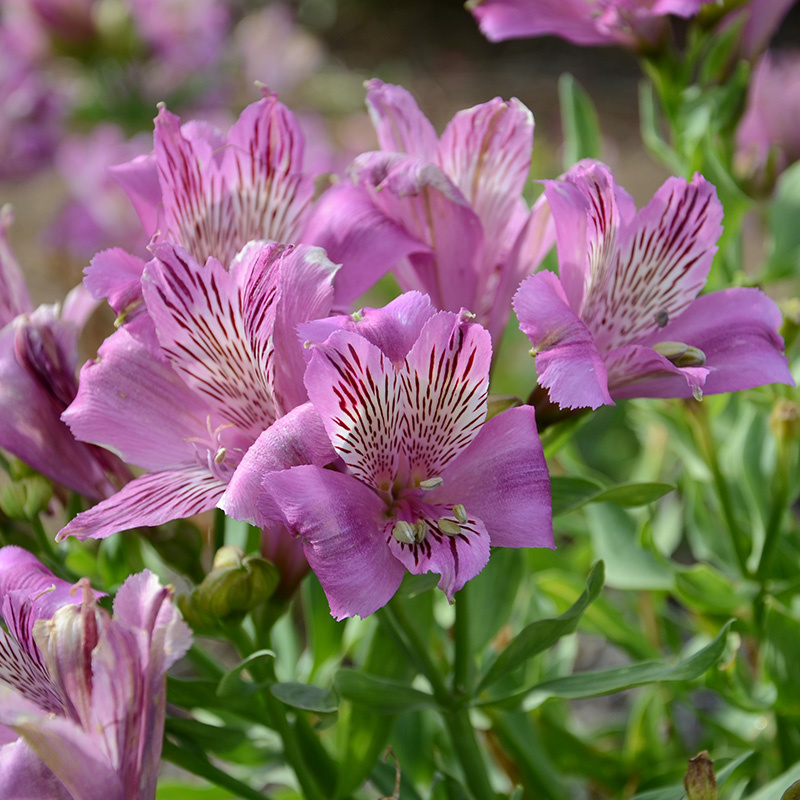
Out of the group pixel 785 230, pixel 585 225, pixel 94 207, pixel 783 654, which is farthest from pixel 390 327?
pixel 94 207

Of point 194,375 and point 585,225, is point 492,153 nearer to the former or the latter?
point 585,225

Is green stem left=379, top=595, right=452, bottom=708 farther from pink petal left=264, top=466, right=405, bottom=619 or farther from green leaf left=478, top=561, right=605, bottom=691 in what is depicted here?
pink petal left=264, top=466, right=405, bottom=619

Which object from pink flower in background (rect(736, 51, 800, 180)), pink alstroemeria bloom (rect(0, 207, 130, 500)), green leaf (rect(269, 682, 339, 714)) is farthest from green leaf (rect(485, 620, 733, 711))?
pink flower in background (rect(736, 51, 800, 180))

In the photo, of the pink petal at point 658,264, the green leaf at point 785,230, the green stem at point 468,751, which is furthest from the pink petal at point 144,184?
the green leaf at point 785,230

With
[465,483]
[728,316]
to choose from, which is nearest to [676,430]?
[728,316]

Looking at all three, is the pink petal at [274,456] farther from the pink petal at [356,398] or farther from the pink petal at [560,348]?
the pink petal at [560,348]

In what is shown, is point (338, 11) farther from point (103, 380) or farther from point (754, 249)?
point (103, 380)
